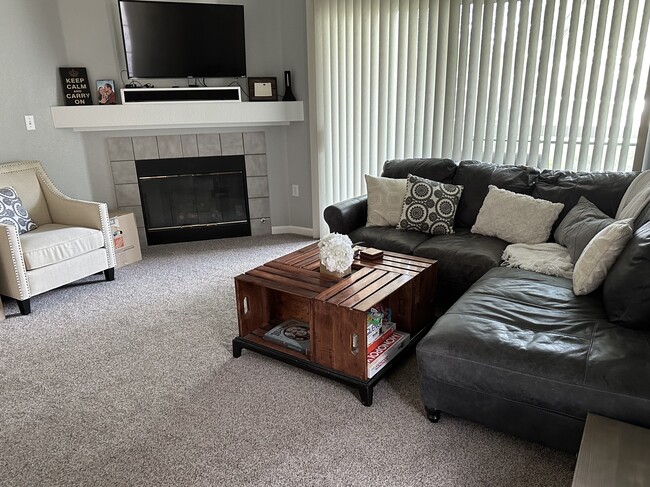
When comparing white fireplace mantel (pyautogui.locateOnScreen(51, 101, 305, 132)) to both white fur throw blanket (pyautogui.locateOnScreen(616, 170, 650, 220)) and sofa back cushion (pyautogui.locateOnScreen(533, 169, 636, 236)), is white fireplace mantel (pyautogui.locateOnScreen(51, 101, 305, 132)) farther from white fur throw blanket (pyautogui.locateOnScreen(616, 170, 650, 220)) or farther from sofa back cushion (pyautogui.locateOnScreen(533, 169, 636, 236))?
white fur throw blanket (pyautogui.locateOnScreen(616, 170, 650, 220))

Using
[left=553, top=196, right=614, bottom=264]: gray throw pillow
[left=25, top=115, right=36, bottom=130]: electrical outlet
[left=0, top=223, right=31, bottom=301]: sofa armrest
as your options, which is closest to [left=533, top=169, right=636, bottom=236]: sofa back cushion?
[left=553, top=196, right=614, bottom=264]: gray throw pillow

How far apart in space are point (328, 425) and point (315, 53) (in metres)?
3.21

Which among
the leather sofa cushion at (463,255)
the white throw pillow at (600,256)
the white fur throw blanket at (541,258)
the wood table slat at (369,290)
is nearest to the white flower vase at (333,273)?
the wood table slat at (369,290)

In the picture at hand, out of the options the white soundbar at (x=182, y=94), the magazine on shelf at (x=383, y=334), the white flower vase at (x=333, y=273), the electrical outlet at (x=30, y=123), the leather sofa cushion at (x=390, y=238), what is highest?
the white soundbar at (x=182, y=94)

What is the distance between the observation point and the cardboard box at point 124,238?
387cm

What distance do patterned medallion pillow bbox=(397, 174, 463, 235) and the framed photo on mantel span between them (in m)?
2.83

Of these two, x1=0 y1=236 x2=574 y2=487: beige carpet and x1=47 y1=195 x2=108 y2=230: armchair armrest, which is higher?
x1=47 y1=195 x2=108 y2=230: armchair armrest

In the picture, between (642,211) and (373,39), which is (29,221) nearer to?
(373,39)

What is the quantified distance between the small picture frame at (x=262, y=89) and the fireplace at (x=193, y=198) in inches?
23.1

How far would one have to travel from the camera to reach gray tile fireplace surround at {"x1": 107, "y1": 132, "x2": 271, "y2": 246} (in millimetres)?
4266

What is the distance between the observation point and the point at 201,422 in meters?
2.02

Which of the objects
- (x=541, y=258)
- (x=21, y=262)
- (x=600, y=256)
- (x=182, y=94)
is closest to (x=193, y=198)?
(x=182, y=94)

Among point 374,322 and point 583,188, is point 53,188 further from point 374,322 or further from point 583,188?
point 583,188

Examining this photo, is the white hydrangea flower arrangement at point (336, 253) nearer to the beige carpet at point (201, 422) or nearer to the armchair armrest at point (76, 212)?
the beige carpet at point (201, 422)
